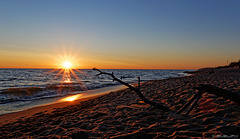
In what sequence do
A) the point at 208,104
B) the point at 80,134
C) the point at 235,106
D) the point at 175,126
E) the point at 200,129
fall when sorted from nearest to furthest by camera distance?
the point at 200,129
the point at 175,126
the point at 80,134
the point at 235,106
the point at 208,104

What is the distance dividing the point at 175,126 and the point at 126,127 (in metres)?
1.14

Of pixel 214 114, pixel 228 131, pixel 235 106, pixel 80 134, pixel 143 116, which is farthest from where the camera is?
pixel 143 116

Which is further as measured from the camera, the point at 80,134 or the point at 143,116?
the point at 143,116

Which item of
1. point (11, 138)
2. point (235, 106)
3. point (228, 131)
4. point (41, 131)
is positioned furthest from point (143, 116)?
point (11, 138)

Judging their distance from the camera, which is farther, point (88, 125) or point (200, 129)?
point (88, 125)

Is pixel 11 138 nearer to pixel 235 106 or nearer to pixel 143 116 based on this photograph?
pixel 143 116

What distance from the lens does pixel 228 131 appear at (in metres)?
2.43

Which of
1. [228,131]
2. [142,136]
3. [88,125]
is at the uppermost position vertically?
[228,131]

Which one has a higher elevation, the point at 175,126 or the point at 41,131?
the point at 175,126

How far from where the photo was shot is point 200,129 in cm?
274

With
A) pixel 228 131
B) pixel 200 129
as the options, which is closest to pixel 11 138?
pixel 200 129

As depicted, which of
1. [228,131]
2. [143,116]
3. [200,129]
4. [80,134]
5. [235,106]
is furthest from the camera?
[143,116]

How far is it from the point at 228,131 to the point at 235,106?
1.89 meters

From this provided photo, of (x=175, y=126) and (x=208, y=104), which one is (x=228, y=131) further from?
(x=208, y=104)
